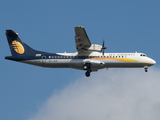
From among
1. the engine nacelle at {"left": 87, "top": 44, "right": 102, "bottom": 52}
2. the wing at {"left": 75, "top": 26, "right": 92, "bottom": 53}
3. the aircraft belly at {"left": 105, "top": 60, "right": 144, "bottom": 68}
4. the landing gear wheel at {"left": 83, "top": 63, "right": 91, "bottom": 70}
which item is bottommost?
the landing gear wheel at {"left": 83, "top": 63, "right": 91, "bottom": 70}

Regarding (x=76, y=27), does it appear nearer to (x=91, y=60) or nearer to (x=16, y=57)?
(x=91, y=60)

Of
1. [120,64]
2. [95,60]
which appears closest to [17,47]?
[95,60]

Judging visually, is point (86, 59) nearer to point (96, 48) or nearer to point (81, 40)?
point (96, 48)

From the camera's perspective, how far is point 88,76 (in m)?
41.7

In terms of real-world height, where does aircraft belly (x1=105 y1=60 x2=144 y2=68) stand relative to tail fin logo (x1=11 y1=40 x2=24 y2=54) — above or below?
below

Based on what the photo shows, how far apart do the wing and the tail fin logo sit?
8724mm

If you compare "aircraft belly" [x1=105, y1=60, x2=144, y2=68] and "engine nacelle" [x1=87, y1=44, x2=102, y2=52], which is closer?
"engine nacelle" [x1=87, y1=44, x2=102, y2=52]

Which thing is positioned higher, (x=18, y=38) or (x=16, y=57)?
(x=18, y=38)

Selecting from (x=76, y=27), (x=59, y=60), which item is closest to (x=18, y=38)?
(x=59, y=60)

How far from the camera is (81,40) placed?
126ft

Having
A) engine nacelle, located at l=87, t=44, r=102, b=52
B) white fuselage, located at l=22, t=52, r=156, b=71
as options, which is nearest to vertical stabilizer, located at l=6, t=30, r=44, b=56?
white fuselage, located at l=22, t=52, r=156, b=71

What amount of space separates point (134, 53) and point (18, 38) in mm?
17229

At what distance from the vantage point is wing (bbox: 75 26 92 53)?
120 ft

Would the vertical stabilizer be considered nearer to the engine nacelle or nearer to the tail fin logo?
the tail fin logo
